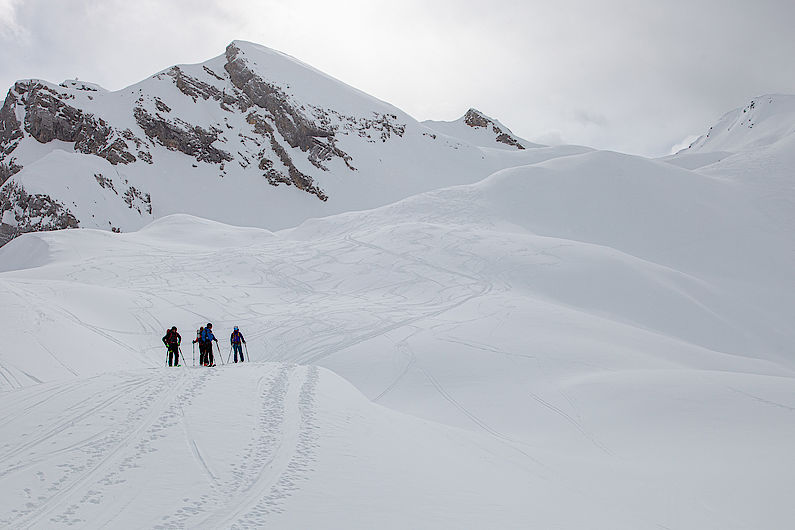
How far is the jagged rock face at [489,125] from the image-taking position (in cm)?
11586

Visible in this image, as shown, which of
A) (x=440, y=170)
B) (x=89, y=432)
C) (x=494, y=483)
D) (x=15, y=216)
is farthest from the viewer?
(x=440, y=170)

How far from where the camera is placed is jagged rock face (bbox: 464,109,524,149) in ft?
380

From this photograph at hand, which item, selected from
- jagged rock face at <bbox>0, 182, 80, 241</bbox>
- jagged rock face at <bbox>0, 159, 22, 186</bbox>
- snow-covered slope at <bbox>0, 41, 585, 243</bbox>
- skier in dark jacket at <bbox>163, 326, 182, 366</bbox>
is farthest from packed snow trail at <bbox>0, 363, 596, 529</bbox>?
jagged rock face at <bbox>0, 159, 22, 186</bbox>

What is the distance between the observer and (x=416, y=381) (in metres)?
14.8

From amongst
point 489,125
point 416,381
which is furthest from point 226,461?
point 489,125

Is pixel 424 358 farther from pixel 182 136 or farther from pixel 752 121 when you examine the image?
pixel 752 121

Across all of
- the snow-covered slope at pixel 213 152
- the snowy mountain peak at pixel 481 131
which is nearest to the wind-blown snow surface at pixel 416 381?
the snow-covered slope at pixel 213 152

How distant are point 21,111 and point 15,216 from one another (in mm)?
27208

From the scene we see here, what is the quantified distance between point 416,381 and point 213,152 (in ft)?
209

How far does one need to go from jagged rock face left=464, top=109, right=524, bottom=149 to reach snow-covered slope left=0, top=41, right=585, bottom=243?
26038 mm

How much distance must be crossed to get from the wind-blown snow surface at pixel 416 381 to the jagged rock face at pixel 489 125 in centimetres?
8191

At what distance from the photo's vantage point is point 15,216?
47.3 meters

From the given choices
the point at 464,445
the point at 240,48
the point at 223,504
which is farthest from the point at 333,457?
the point at 240,48

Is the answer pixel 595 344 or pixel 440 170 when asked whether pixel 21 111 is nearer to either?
pixel 440 170
